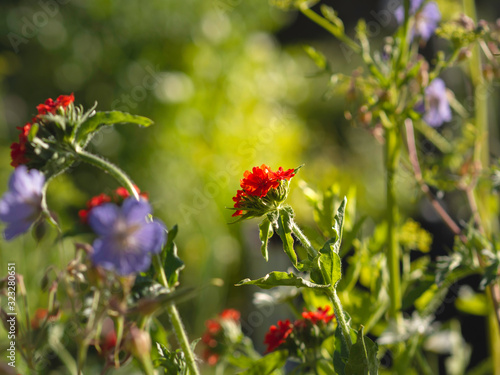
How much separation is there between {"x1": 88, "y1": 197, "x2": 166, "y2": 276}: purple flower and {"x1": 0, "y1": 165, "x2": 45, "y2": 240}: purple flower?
7cm

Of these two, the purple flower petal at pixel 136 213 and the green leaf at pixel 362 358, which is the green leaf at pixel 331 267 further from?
the purple flower petal at pixel 136 213

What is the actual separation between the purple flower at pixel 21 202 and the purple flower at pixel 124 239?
71mm

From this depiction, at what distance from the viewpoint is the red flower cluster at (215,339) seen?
684 mm

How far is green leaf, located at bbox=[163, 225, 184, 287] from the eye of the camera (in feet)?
1.66

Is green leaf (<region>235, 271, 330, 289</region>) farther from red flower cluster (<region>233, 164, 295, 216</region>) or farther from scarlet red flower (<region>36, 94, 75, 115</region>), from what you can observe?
scarlet red flower (<region>36, 94, 75, 115</region>)

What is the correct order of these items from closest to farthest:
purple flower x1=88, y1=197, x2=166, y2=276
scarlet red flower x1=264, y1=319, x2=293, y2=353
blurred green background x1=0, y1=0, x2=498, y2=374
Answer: purple flower x1=88, y1=197, x2=166, y2=276 → scarlet red flower x1=264, y1=319, x2=293, y2=353 → blurred green background x1=0, y1=0, x2=498, y2=374

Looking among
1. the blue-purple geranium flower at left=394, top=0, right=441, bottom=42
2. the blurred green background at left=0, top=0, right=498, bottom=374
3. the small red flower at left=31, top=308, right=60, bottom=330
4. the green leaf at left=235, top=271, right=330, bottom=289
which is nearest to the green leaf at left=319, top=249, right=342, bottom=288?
the green leaf at left=235, top=271, right=330, bottom=289

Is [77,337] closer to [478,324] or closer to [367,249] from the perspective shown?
[367,249]

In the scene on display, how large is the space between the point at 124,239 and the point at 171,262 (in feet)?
0.52

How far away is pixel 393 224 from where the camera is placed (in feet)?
2.27

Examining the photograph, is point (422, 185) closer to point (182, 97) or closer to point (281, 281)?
point (281, 281)

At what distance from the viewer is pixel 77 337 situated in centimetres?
39

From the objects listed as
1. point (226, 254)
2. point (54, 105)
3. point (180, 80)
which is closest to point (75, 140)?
point (54, 105)

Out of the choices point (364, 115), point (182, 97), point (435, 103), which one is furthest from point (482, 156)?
point (182, 97)
